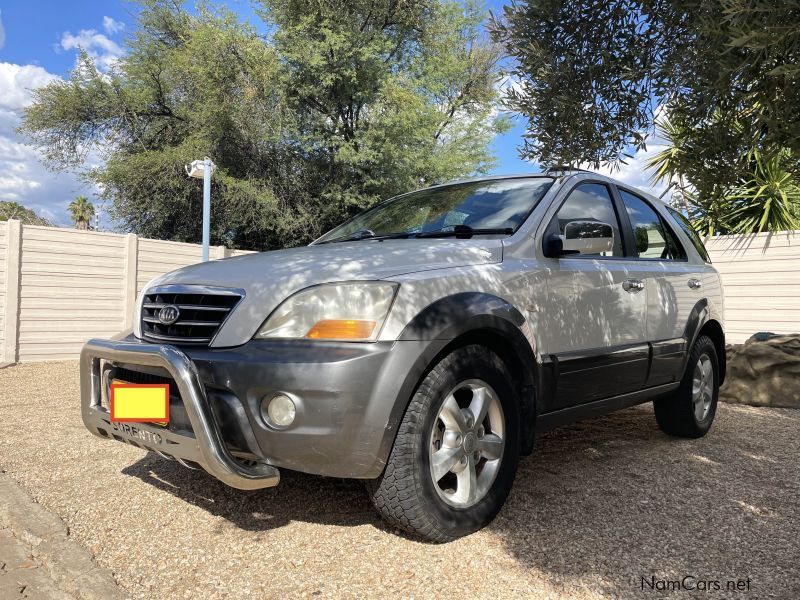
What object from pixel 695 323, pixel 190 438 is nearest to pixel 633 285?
pixel 695 323

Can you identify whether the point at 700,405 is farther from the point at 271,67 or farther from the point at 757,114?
the point at 271,67

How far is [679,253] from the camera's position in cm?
443

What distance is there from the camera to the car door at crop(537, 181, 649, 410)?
121 inches

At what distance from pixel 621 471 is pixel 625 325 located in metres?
0.90

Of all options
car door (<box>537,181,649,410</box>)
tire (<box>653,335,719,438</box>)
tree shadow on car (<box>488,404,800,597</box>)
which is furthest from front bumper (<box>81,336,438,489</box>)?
tire (<box>653,335,719,438</box>)

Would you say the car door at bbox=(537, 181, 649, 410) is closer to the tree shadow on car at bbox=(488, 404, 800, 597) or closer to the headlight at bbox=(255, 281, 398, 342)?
the tree shadow on car at bbox=(488, 404, 800, 597)

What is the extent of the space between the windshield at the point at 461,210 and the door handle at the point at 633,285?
2.55ft

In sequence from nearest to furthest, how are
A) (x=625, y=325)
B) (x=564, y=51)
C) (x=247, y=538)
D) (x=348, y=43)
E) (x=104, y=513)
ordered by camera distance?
(x=247, y=538) → (x=104, y=513) → (x=625, y=325) → (x=564, y=51) → (x=348, y=43)

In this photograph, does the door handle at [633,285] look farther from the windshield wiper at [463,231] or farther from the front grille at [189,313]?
the front grille at [189,313]

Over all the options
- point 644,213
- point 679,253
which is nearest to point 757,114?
point 644,213

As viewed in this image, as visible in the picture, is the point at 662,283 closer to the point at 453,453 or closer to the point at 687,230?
the point at 687,230

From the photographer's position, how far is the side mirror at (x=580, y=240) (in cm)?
302

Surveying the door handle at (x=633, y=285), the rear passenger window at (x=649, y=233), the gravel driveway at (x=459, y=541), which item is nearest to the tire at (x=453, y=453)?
the gravel driveway at (x=459, y=541)

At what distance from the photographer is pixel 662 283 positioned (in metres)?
3.95
